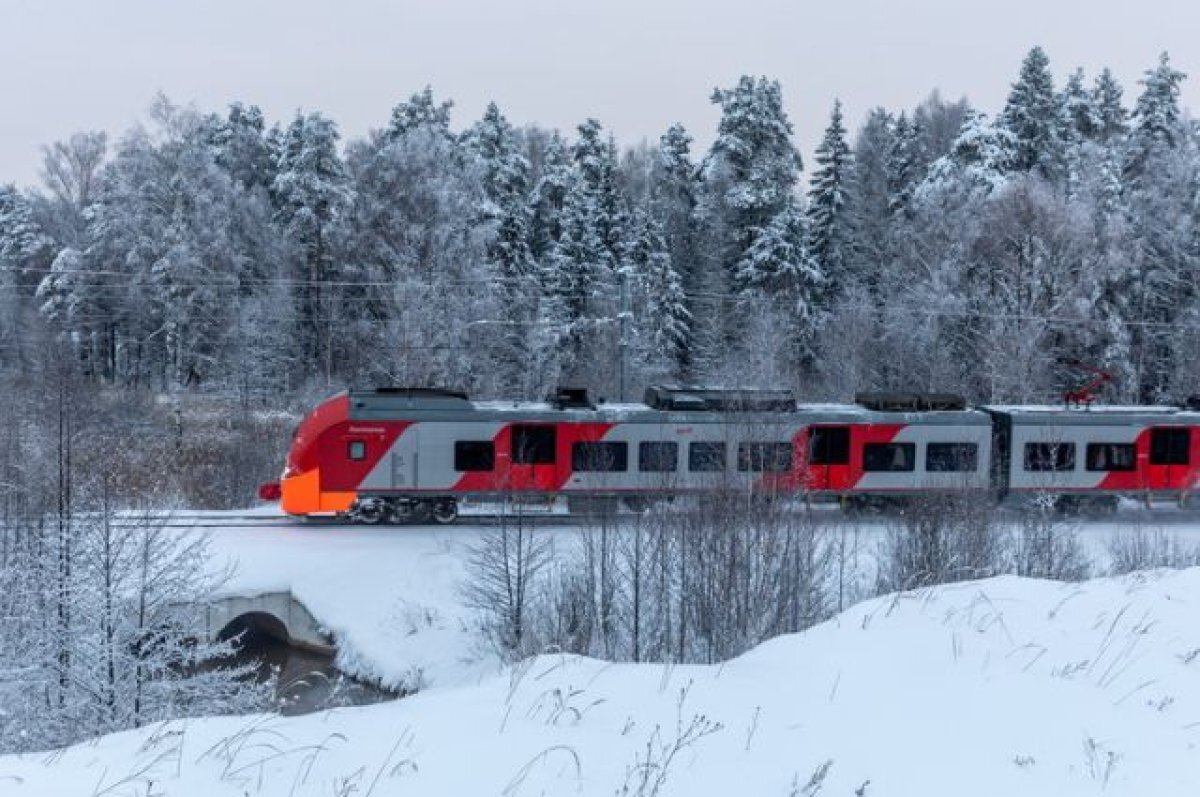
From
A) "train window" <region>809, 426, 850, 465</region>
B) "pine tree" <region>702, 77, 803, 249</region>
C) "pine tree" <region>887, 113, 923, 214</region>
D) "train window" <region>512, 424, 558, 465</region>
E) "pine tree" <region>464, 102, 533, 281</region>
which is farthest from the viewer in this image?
"pine tree" <region>887, 113, 923, 214</region>

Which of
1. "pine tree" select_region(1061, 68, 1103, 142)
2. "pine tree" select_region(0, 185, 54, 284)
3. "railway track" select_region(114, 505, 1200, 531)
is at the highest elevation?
"pine tree" select_region(1061, 68, 1103, 142)

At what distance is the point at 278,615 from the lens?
21.2 meters

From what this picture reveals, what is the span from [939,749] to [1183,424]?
23.9 metres

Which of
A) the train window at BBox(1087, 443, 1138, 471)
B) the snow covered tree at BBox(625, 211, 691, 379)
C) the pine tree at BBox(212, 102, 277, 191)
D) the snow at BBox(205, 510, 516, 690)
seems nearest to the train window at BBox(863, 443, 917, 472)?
the train window at BBox(1087, 443, 1138, 471)

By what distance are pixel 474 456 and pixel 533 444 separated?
140cm

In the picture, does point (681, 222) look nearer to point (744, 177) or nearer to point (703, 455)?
point (744, 177)

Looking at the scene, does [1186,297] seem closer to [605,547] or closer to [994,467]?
[994,467]

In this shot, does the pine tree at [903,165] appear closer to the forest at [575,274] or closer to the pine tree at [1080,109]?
the forest at [575,274]

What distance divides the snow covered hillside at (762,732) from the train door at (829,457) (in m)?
17.0

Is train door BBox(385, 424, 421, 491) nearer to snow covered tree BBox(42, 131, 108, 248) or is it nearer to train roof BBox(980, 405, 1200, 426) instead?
train roof BBox(980, 405, 1200, 426)

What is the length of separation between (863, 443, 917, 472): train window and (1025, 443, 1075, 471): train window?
2.88 metres

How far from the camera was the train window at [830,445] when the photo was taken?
25.8 m

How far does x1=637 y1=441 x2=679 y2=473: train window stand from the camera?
82.9ft

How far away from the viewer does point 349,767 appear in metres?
5.89
